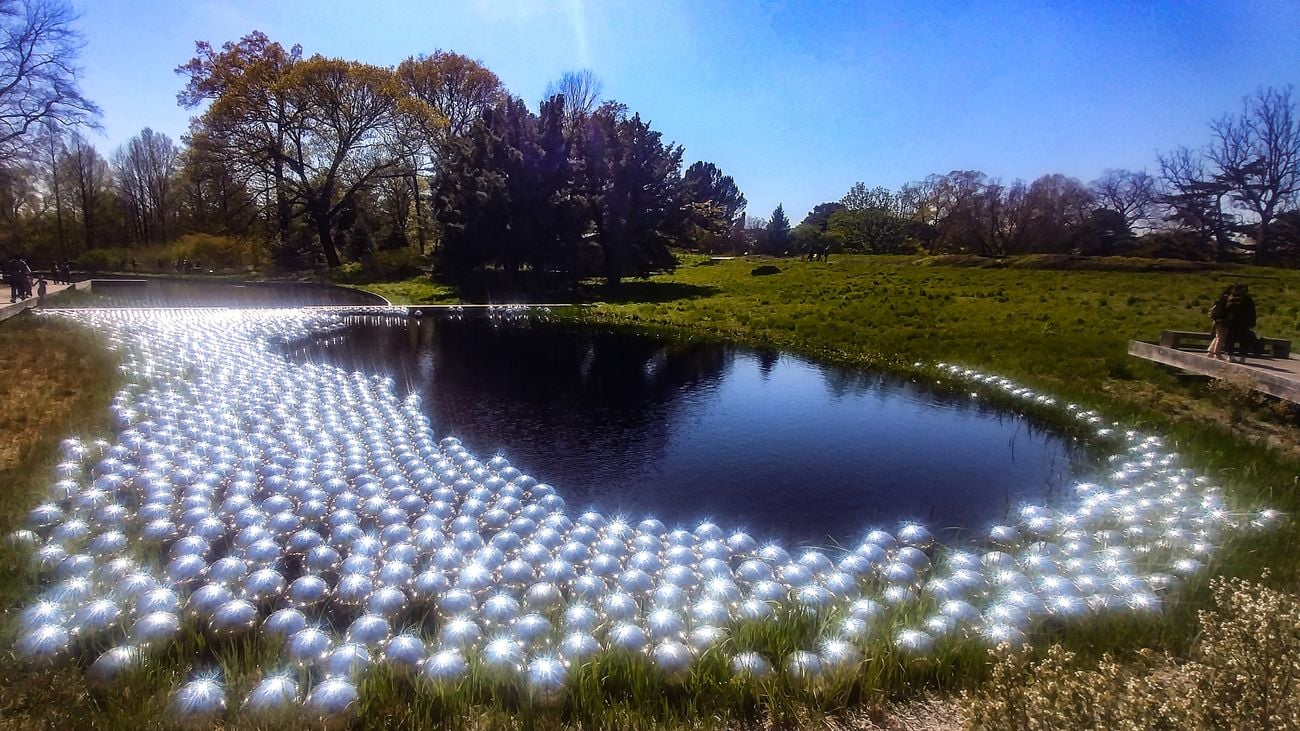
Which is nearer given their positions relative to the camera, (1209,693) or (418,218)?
(1209,693)

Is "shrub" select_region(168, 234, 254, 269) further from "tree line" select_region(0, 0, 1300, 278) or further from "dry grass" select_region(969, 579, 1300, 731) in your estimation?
"dry grass" select_region(969, 579, 1300, 731)

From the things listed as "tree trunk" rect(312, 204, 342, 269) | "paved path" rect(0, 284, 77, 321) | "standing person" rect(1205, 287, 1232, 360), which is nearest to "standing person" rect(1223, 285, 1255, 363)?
"standing person" rect(1205, 287, 1232, 360)

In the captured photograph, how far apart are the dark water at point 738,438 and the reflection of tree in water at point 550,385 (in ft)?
0.20

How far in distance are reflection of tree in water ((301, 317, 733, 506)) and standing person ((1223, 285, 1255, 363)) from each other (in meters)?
11.5

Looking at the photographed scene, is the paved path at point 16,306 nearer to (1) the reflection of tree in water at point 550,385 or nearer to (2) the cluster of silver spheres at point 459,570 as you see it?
(1) the reflection of tree in water at point 550,385

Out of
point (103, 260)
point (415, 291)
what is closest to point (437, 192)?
point (415, 291)

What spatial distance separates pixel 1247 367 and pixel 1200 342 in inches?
189

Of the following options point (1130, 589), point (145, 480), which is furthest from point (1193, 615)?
point (145, 480)

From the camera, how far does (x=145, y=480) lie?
918cm

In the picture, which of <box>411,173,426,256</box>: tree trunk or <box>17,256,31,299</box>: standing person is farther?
<box>411,173,426,256</box>: tree trunk

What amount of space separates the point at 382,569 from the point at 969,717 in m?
Result: 5.53

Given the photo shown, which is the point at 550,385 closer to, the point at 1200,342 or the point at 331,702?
the point at 331,702

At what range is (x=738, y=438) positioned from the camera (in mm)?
13031

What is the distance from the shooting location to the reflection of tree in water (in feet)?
39.4
